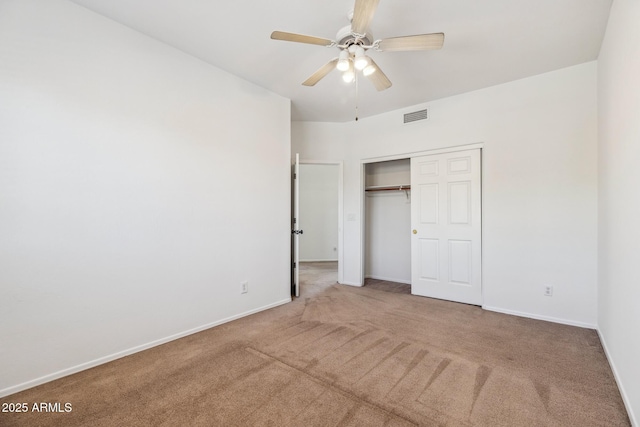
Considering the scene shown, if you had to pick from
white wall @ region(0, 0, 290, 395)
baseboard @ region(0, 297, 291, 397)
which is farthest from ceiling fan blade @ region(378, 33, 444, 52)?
baseboard @ region(0, 297, 291, 397)

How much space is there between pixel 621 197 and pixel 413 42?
1787mm

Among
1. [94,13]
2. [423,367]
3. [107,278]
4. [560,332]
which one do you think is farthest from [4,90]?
[560,332]

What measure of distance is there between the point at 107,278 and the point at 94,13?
2109 millimetres

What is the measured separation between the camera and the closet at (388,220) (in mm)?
4926

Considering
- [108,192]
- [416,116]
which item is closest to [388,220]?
[416,116]

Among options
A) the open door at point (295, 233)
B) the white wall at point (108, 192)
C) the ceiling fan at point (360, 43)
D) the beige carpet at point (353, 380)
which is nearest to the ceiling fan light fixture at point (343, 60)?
the ceiling fan at point (360, 43)

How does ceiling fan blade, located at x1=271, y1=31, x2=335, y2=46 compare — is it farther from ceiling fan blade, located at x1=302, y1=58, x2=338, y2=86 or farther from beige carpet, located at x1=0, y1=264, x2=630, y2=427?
beige carpet, located at x1=0, y1=264, x2=630, y2=427

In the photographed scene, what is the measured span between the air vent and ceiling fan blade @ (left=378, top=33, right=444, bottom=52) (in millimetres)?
2053

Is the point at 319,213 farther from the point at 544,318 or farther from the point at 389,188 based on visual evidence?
the point at 544,318

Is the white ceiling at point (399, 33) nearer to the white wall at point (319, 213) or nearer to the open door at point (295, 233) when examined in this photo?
the open door at point (295, 233)

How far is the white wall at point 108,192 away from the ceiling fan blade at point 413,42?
74.2 inches

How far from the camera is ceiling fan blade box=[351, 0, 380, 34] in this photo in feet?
5.49

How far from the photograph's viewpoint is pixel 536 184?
322 cm

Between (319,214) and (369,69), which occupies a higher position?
(369,69)
